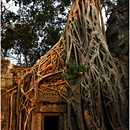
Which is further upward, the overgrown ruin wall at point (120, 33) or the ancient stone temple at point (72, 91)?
the overgrown ruin wall at point (120, 33)

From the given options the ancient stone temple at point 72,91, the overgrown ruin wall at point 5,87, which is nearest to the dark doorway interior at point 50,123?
the ancient stone temple at point 72,91

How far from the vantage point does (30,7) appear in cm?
1052

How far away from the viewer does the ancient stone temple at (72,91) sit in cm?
546

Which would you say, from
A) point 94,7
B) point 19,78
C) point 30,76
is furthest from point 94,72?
point 94,7

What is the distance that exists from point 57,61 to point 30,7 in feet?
18.9

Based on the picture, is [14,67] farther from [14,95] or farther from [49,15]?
[49,15]

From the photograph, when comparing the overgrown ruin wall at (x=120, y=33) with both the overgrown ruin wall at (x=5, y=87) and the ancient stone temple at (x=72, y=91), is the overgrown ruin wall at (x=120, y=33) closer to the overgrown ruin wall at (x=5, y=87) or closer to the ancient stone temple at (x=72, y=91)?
the ancient stone temple at (x=72, y=91)

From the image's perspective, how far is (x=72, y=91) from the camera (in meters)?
5.79

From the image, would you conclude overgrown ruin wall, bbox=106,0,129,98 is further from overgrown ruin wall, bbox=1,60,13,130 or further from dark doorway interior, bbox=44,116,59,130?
dark doorway interior, bbox=44,116,59,130

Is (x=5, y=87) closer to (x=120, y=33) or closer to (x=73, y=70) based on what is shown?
(x=73, y=70)

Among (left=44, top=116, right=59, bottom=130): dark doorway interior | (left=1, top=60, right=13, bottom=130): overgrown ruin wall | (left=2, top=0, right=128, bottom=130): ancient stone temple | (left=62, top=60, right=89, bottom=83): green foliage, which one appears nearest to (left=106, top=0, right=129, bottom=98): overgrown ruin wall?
(left=2, top=0, right=128, bottom=130): ancient stone temple

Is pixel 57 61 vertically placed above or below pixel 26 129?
above

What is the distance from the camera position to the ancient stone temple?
546 cm

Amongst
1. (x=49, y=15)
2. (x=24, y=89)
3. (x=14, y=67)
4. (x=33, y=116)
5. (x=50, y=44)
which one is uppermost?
(x=49, y=15)
